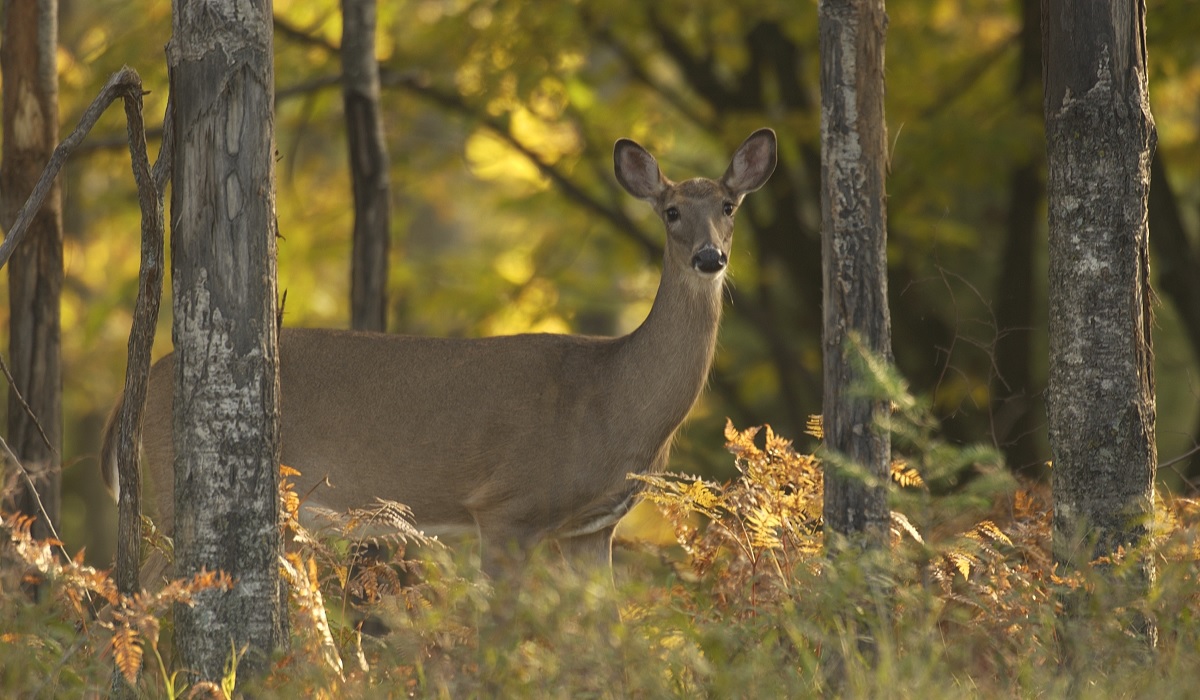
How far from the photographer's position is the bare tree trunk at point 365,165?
27.2ft

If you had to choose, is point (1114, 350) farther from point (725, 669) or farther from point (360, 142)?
point (360, 142)

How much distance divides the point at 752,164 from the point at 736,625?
10.8 ft

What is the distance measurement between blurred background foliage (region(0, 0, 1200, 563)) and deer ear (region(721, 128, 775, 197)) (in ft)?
7.42

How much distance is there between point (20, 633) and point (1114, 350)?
361cm

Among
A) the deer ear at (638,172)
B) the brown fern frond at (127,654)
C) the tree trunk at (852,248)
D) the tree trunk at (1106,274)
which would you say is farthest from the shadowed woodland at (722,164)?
the brown fern frond at (127,654)

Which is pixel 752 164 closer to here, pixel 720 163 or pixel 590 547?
pixel 590 547

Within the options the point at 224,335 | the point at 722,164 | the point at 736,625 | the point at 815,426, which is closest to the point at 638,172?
the point at 815,426

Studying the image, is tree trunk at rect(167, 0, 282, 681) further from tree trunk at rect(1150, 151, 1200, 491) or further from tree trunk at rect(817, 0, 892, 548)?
tree trunk at rect(1150, 151, 1200, 491)

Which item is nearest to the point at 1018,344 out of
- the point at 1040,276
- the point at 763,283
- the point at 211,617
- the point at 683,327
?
the point at 763,283

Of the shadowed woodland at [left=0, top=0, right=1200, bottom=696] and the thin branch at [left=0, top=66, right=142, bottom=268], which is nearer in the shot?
the thin branch at [left=0, top=66, right=142, bottom=268]

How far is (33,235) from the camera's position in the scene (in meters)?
6.39

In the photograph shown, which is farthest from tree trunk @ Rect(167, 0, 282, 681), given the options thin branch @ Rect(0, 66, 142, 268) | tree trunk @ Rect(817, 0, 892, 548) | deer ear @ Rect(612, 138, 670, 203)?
deer ear @ Rect(612, 138, 670, 203)

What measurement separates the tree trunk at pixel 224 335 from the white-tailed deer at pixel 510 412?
2.06m

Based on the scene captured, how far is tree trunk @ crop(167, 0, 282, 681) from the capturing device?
4.30 m
